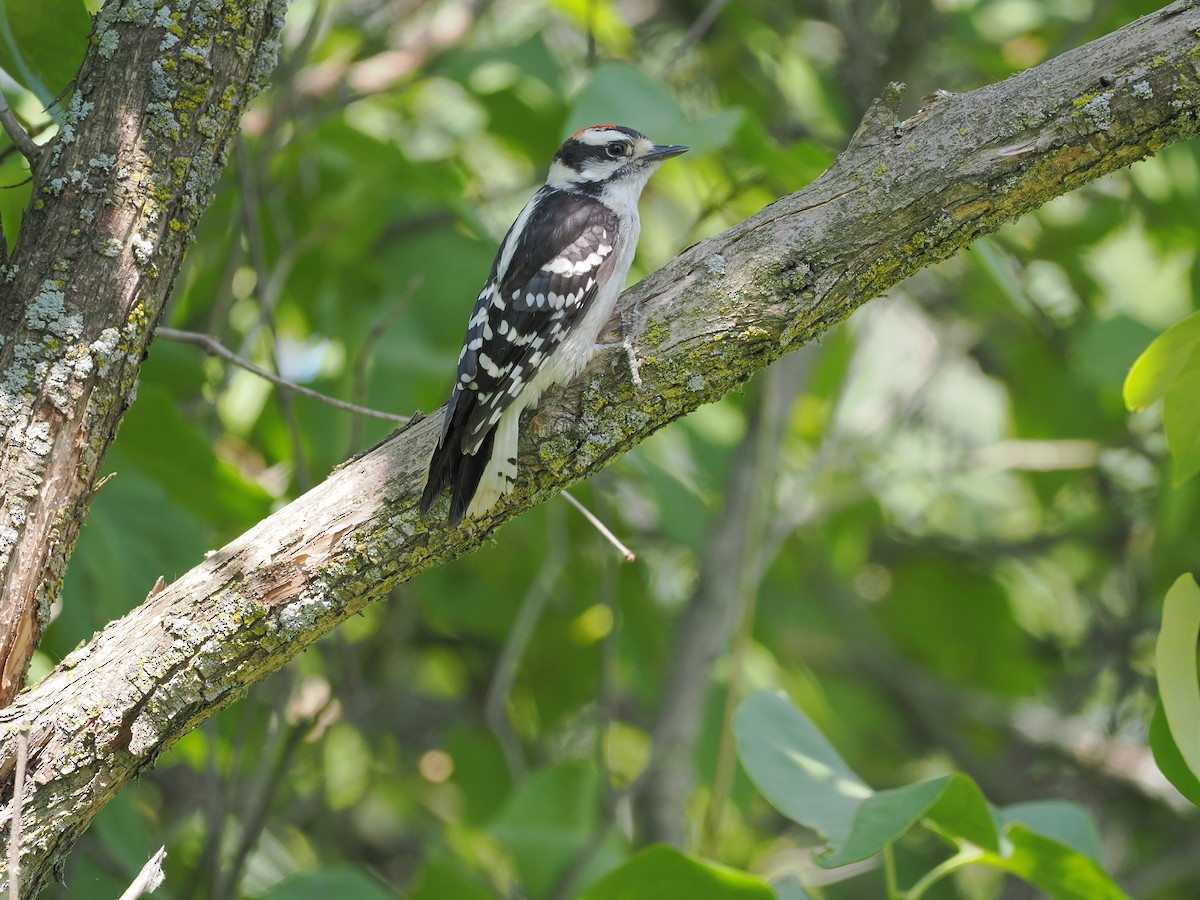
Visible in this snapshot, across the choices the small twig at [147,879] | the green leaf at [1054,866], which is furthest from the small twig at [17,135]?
the green leaf at [1054,866]

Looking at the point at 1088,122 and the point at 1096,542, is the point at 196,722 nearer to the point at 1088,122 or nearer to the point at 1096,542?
the point at 1088,122

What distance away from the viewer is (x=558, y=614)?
411 centimetres

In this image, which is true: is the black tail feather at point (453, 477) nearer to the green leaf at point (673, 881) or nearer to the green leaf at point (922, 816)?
the green leaf at point (673, 881)

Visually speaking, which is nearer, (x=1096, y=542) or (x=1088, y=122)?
(x=1088, y=122)

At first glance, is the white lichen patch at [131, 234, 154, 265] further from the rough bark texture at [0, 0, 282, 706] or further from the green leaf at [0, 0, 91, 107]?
the green leaf at [0, 0, 91, 107]

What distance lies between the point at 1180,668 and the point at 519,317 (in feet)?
4.73

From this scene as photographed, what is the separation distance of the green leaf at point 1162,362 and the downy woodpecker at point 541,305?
917 mm

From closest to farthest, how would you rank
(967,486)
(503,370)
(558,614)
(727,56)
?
(503,370) → (558,614) → (727,56) → (967,486)

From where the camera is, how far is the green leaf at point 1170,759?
1822 mm

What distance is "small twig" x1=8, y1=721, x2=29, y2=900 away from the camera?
1488 millimetres

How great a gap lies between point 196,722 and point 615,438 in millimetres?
766

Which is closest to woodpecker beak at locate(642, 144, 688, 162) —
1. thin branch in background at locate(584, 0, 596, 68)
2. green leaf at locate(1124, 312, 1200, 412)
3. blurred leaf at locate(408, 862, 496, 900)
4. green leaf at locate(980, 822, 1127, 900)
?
thin branch in background at locate(584, 0, 596, 68)

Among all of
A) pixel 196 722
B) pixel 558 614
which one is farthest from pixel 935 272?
pixel 196 722

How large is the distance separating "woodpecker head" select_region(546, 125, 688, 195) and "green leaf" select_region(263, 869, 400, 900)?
1.87 m
